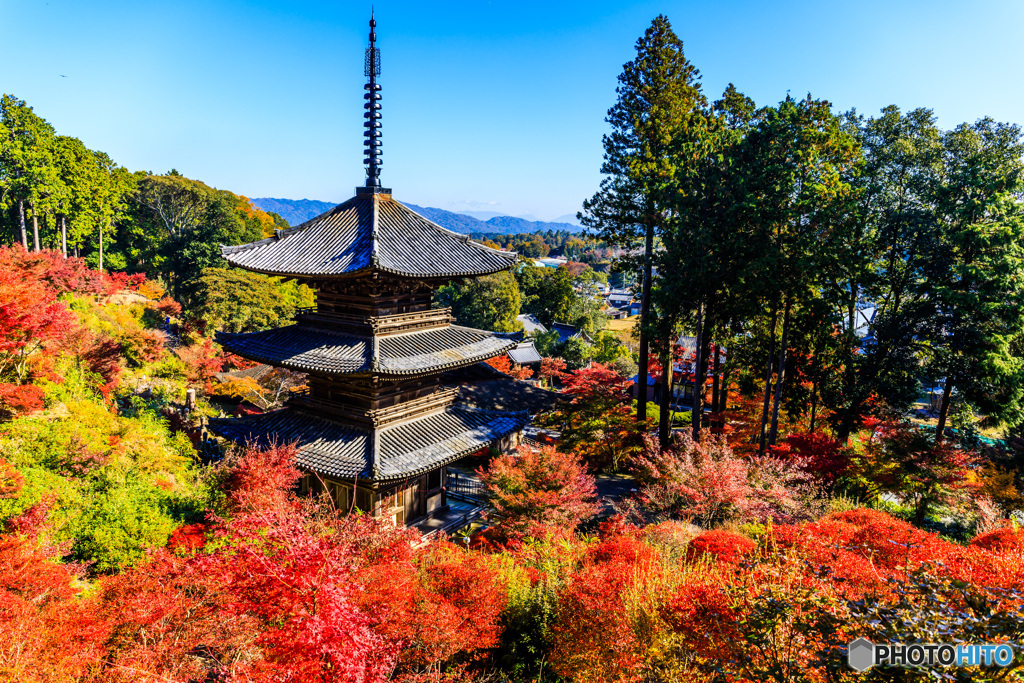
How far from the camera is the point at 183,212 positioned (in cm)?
4744

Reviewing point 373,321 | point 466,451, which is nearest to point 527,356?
point 466,451

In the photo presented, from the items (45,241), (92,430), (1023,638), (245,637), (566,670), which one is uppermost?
(45,241)

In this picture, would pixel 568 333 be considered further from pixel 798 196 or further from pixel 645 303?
pixel 798 196

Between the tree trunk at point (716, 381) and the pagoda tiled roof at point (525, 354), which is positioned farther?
the pagoda tiled roof at point (525, 354)

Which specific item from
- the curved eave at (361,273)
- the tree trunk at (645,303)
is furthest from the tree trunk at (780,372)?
the curved eave at (361,273)

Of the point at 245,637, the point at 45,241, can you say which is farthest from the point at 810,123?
the point at 45,241

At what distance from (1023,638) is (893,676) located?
135 cm

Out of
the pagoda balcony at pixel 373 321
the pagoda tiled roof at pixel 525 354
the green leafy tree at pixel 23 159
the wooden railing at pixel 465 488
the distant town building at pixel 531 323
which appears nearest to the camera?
the pagoda balcony at pixel 373 321

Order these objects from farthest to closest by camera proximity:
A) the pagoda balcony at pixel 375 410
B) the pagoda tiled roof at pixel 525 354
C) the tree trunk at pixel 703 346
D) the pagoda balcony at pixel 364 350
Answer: the pagoda tiled roof at pixel 525 354
the tree trunk at pixel 703 346
the pagoda balcony at pixel 375 410
the pagoda balcony at pixel 364 350

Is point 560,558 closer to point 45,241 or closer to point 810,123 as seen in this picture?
point 810,123

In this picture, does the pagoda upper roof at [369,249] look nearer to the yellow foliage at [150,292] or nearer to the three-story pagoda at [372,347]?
the three-story pagoda at [372,347]

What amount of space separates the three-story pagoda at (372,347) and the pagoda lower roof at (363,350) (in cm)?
4

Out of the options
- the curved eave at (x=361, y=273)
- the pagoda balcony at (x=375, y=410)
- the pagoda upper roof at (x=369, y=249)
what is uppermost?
the pagoda upper roof at (x=369, y=249)

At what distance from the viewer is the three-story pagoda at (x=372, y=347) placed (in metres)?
12.8
